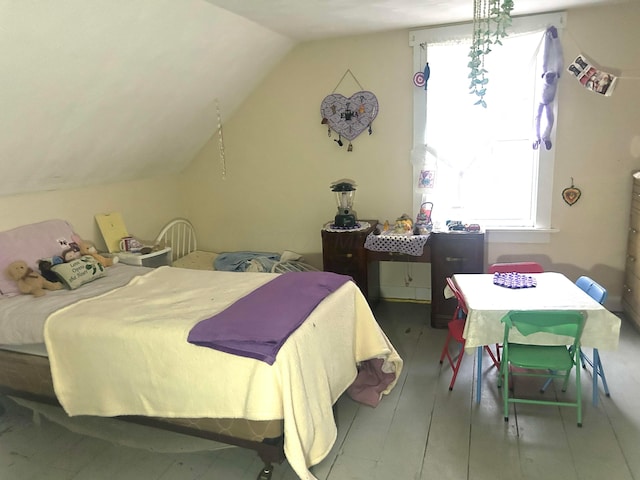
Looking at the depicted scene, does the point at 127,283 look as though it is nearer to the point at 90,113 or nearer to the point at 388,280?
the point at 90,113

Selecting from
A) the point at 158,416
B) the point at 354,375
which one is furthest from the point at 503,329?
the point at 158,416

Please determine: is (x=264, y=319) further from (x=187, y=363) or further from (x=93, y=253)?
(x=93, y=253)

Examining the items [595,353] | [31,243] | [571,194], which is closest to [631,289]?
[571,194]

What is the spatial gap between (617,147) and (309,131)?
93.6 inches

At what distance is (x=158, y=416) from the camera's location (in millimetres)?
2057

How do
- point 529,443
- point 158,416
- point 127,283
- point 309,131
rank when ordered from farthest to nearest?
point 309,131 < point 127,283 < point 529,443 < point 158,416

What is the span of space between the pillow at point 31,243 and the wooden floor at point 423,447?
71 centimetres

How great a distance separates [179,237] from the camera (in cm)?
456

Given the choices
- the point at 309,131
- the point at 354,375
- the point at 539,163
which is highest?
the point at 309,131

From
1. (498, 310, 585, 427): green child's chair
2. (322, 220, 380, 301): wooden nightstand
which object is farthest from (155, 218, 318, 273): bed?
(498, 310, 585, 427): green child's chair

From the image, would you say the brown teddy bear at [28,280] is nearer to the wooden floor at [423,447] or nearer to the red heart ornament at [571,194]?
the wooden floor at [423,447]

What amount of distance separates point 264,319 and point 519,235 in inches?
99.8

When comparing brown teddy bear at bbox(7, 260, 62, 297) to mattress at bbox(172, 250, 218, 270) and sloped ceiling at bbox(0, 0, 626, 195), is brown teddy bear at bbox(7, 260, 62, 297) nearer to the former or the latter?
sloped ceiling at bbox(0, 0, 626, 195)

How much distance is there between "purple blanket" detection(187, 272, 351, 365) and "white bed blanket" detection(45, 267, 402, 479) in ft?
0.12
